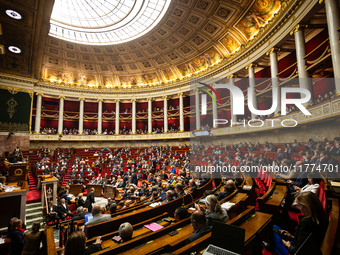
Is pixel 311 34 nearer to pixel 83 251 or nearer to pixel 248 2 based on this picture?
pixel 248 2

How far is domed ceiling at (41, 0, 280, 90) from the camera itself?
14516 millimetres

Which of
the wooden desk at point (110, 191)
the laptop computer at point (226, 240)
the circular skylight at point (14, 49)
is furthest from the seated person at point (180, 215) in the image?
the circular skylight at point (14, 49)

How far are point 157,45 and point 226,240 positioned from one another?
70.3 feet

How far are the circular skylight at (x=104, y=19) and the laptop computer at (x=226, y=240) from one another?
1824 cm

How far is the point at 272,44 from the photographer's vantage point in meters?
12.4

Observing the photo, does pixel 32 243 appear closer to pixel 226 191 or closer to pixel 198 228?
pixel 198 228

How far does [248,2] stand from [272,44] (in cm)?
366

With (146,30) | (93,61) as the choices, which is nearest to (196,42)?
(146,30)

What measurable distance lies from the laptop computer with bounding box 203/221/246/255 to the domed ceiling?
1521 cm

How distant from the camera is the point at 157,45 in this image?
20.3m

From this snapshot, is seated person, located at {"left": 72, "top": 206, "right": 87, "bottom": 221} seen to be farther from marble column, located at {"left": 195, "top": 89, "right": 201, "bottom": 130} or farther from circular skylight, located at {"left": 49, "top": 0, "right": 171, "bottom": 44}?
circular skylight, located at {"left": 49, "top": 0, "right": 171, "bottom": 44}

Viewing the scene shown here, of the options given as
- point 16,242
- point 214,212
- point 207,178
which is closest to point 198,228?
point 214,212

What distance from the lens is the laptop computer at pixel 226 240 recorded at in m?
1.75

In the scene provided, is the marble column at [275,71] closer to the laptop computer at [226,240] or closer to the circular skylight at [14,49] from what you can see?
the laptop computer at [226,240]
